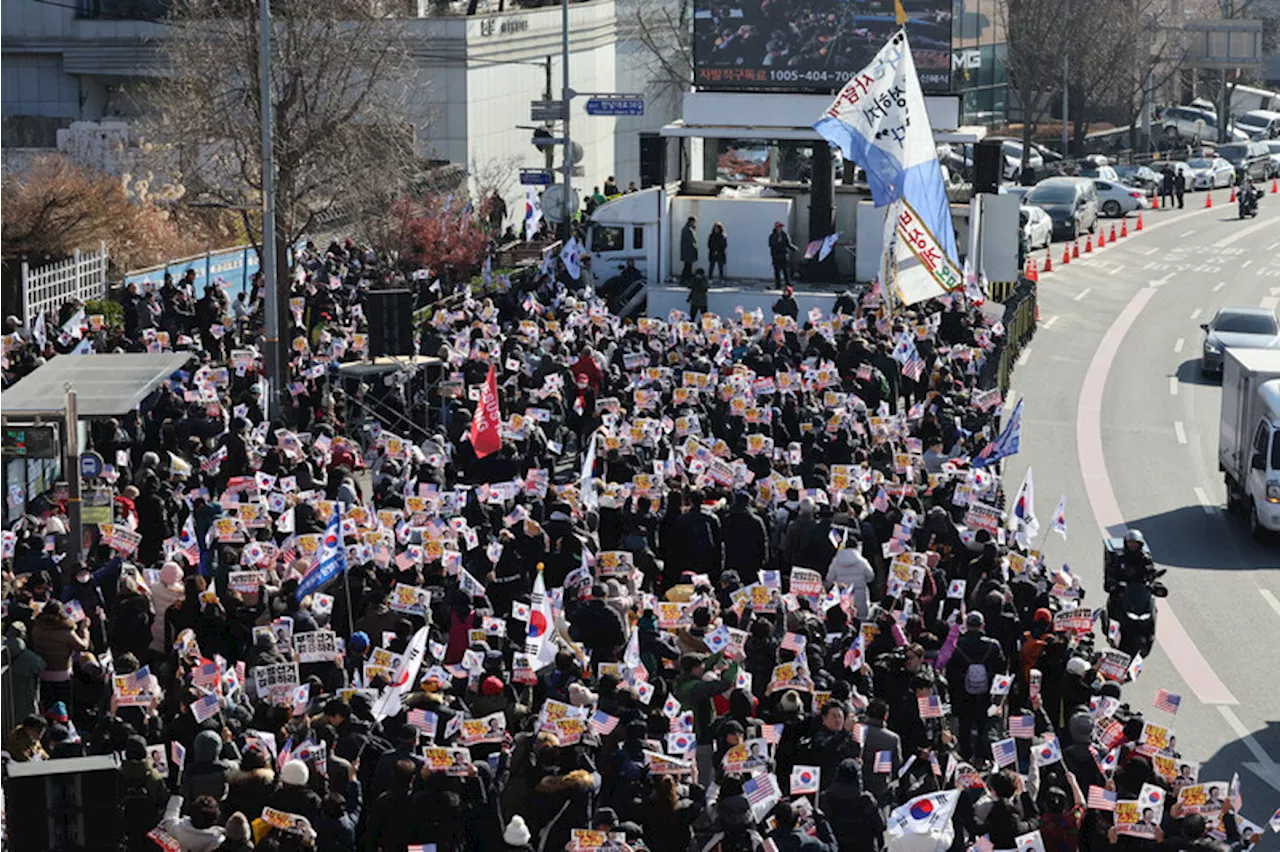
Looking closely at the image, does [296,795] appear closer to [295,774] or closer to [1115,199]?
[295,774]

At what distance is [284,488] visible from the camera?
20766mm

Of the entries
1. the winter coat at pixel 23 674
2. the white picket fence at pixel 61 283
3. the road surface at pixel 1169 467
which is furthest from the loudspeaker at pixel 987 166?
the winter coat at pixel 23 674

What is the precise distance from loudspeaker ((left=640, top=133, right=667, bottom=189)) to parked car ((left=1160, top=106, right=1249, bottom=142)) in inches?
1974

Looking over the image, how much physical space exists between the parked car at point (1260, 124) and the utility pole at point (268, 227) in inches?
2429

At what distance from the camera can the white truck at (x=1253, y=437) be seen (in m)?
25.4

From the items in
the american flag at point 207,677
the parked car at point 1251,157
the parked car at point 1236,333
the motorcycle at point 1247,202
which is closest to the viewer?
the american flag at point 207,677

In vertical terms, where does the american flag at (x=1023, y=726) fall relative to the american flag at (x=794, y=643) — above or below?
below

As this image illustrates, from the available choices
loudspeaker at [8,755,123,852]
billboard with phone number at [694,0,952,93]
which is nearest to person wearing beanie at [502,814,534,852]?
loudspeaker at [8,755,123,852]

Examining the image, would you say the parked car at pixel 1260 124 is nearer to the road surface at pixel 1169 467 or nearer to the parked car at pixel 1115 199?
the parked car at pixel 1115 199

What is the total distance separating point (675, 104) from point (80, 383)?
52.3 meters

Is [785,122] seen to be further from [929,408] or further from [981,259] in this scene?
[929,408]

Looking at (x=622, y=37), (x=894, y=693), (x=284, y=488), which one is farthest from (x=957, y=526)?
(x=622, y=37)

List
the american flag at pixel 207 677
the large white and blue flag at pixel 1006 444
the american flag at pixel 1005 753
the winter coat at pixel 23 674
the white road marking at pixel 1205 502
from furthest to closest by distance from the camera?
the white road marking at pixel 1205 502
the large white and blue flag at pixel 1006 444
the winter coat at pixel 23 674
the american flag at pixel 207 677
the american flag at pixel 1005 753

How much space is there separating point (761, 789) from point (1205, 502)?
16362 mm
